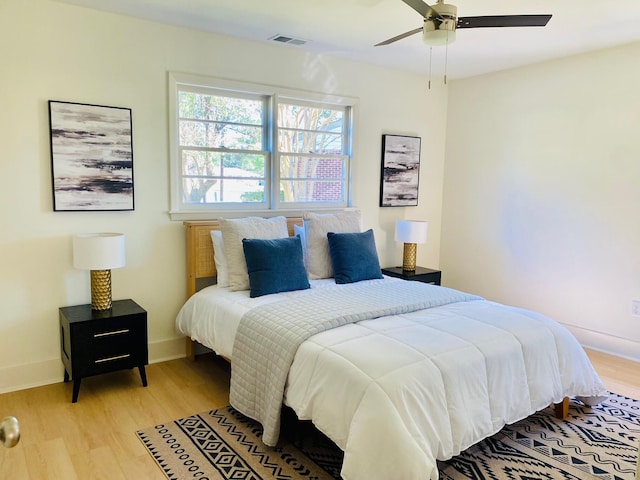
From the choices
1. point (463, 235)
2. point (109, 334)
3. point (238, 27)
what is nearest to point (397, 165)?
point (463, 235)

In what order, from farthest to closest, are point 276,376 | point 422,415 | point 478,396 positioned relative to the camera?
point 276,376 → point 478,396 → point 422,415

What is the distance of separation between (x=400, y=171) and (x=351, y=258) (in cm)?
160

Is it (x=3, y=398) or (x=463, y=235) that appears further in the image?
(x=463, y=235)

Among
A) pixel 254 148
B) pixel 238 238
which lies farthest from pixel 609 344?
pixel 254 148

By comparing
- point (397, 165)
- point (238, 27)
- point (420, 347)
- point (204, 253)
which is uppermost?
point (238, 27)

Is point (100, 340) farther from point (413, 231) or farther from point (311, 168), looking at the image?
point (413, 231)

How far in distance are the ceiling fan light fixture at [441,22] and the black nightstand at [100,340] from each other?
2.51 metres

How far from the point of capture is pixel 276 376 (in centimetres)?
241

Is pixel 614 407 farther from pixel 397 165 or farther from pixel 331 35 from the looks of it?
pixel 331 35

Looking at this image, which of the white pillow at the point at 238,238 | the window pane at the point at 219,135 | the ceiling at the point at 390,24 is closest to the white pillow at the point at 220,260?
the white pillow at the point at 238,238

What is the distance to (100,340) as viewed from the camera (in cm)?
302

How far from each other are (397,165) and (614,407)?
9.42 ft

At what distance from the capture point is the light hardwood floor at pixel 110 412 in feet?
7.54

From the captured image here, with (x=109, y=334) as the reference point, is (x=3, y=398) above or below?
below
